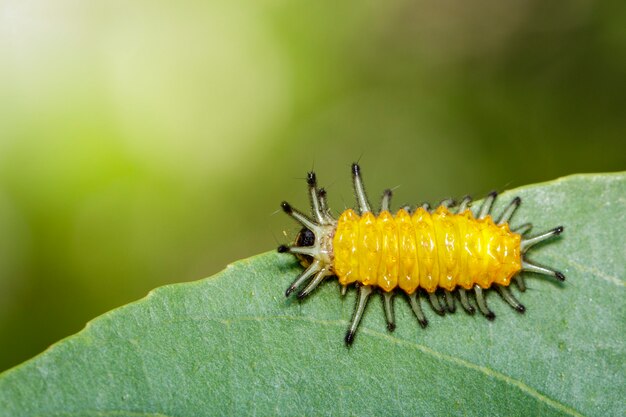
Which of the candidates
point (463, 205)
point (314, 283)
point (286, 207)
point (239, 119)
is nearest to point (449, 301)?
point (463, 205)

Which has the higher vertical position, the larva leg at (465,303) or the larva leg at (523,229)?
the larva leg at (523,229)

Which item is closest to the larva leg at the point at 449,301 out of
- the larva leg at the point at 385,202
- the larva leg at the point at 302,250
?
the larva leg at the point at 385,202

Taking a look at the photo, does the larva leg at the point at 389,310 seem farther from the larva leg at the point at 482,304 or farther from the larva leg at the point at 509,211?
the larva leg at the point at 509,211

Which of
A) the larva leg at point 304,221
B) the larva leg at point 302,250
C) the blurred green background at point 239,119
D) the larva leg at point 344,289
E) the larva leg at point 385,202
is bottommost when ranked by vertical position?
the larva leg at point 344,289

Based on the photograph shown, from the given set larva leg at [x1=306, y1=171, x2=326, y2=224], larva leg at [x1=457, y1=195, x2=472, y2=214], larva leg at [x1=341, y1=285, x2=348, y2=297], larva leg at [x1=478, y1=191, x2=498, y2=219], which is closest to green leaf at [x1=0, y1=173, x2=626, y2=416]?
larva leg at [x1=341, y1=285, x2=348, y2=297]

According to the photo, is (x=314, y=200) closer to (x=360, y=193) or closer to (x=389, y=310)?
(x=360, y=193)

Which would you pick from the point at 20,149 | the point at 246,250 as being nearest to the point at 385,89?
the point at 246,250

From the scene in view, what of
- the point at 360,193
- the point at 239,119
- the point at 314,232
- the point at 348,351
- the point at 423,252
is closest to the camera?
the point at 348,351
